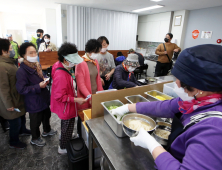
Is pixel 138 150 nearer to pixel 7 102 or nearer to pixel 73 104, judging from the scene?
pixel 73 104

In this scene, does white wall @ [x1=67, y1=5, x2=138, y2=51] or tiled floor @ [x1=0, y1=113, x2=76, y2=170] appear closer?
tiled floor @ [x1=0, y1=113, x2=76, y2=170]

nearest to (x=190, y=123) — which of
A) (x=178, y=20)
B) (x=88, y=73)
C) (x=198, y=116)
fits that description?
(x=198, y=116)

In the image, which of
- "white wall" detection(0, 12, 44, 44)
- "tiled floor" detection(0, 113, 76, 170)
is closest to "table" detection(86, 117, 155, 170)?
"tiled floor" detection(0, 113, 76, 170)

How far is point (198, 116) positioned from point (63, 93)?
1.27 m

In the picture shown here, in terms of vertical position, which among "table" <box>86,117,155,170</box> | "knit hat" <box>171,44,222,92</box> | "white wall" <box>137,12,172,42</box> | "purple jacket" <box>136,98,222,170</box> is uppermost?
"white wall" <box>137,12,172,42</box>

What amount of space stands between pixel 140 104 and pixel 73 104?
920 mm

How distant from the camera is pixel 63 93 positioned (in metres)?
1.54

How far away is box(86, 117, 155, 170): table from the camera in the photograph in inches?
33.8

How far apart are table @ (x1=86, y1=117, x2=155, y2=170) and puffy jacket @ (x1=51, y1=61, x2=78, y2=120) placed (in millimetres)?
557

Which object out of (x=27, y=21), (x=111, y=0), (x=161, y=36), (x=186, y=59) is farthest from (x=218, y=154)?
(x=27, y=21)

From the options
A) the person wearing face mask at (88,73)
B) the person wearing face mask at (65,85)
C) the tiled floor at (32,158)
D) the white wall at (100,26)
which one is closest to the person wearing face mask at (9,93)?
the tiled floor at (32,158)

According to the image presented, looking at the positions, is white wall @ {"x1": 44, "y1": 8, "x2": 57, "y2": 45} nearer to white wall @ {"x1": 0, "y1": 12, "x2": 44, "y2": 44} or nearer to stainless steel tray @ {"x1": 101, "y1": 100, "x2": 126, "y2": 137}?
white wall @ {"x1": 0, "y1": 12, "x2": 44, "y2": 44}

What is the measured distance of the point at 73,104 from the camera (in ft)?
5.67

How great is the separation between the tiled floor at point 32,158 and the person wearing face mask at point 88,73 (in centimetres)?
73
